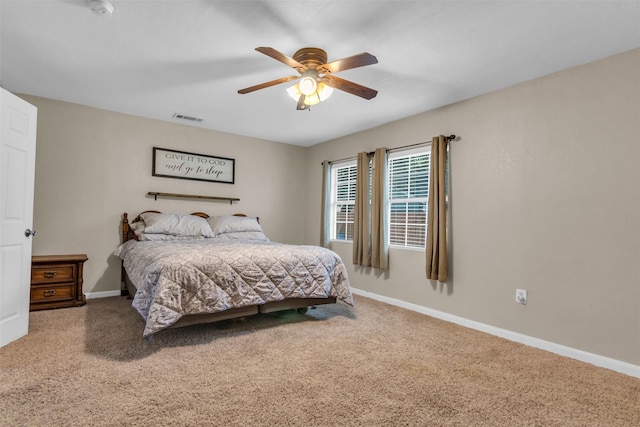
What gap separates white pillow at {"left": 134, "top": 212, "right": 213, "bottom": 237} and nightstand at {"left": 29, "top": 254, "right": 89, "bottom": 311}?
74 cm

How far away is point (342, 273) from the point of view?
10.8ft

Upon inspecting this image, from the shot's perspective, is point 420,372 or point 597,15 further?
point 420,372

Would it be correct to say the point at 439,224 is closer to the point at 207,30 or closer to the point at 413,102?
the point at 413,102

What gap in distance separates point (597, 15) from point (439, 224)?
1990 mm

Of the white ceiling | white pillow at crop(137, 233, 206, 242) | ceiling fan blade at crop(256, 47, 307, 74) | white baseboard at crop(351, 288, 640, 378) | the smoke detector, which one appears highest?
the white ceiling

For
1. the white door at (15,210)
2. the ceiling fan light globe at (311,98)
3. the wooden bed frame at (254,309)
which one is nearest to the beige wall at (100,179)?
the wooden bed frame at (254,309)

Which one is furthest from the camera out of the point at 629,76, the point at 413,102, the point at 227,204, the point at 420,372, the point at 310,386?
the point at 227,204

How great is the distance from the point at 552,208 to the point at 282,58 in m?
2.42

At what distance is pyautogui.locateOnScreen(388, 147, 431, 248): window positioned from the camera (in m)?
3.79

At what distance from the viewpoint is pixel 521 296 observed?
2.87m

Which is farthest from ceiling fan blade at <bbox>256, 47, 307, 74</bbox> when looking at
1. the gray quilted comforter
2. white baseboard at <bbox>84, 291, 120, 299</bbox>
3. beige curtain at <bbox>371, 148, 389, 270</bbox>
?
white baseboard at <bbox>84, 291, 120, 299</bbox>


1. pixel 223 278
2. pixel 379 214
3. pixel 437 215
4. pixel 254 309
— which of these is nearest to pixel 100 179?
pixel 223 278

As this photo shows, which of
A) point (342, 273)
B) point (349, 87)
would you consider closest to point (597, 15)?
point (349, 87)

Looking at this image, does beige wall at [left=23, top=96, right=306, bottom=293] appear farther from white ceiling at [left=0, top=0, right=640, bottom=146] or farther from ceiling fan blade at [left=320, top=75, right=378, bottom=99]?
ceiling fan blade at [left=320, top=75, right=378, bottom=99]
